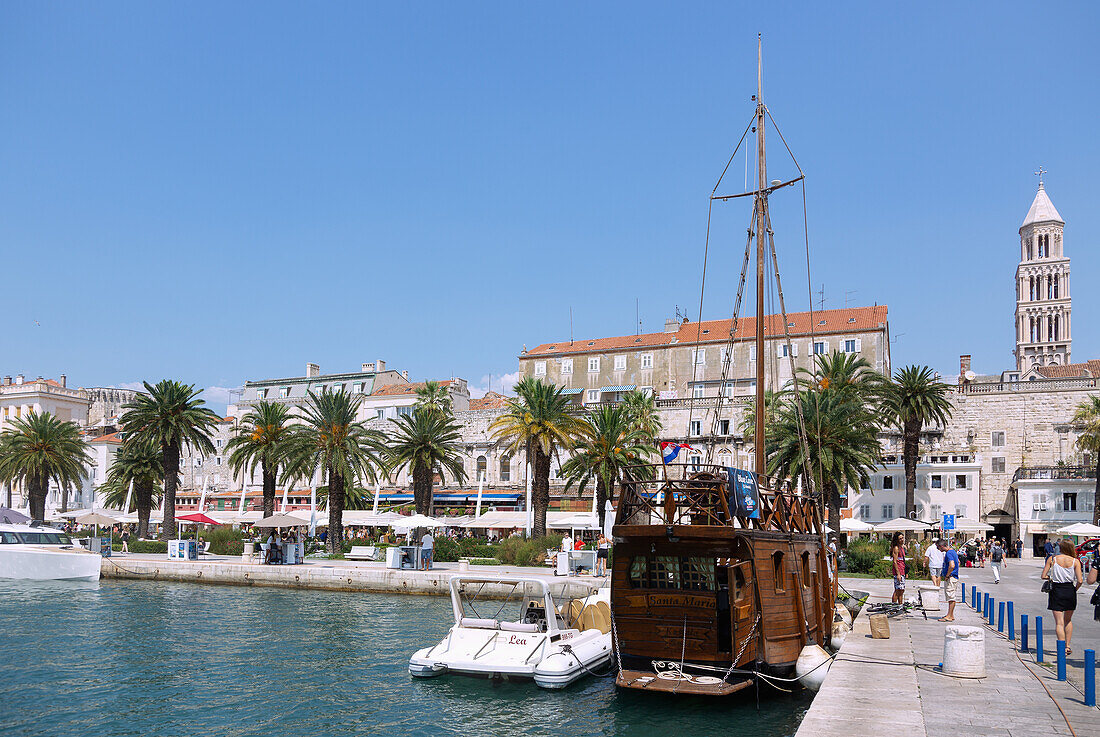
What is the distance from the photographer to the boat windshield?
4197 cm

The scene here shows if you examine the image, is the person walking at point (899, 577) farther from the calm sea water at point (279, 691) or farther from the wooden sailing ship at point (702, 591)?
the calm sea water at point (279, 691)

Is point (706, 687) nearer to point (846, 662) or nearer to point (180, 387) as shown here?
point (846, 662)

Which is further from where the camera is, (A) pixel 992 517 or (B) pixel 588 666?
(A) pixel 992 517

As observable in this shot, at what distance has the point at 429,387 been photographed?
77.6m

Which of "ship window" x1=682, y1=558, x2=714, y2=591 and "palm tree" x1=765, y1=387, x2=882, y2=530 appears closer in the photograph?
"ship window" x1=682, y1=558, x2=714, y2=591

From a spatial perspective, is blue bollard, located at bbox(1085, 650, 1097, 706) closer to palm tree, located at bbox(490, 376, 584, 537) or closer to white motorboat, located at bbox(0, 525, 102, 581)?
palm tree, located at bbox(490, 376, 584, 537)

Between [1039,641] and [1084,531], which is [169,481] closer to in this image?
[1084,531]

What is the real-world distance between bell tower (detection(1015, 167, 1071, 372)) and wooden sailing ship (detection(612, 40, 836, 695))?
404ft

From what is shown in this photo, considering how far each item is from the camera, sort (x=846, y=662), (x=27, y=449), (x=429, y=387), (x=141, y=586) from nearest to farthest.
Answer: (x=846, y=662)
(x=141, y=586)
(x=27, y=449)
(x=429, y=387)

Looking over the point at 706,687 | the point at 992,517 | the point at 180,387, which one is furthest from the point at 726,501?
the point at 992,517

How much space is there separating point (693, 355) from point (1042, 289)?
73.4 m

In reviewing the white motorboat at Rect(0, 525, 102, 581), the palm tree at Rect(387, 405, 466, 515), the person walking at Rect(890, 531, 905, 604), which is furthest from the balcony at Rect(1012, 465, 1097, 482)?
the white motorboat at Rect(0, 525, 102, 581)

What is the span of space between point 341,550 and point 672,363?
4136 centimetres

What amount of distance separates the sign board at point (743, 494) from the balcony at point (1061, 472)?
51.4m
